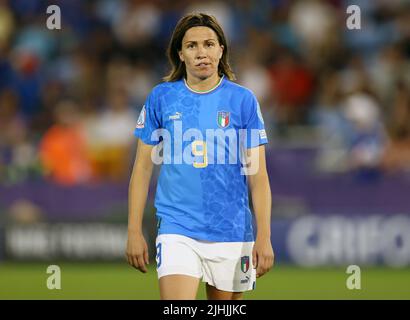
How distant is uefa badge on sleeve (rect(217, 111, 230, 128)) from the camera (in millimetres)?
5980

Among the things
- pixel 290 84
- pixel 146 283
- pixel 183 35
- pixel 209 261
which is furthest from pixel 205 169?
pixel 290 84

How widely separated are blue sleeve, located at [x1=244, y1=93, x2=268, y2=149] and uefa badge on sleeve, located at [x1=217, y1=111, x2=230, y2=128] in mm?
120

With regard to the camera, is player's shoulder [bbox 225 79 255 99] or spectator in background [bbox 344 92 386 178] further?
spectator in background [bbox 344 92 386 178]

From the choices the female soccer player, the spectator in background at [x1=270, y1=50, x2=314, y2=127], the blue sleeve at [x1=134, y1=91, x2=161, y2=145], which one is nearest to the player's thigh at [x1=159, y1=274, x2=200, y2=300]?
the female soccer player

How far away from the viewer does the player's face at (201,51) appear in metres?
5.99

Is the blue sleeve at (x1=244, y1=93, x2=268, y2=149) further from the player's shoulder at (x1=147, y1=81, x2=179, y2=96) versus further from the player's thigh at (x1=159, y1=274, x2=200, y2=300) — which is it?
the player's thigh at (x1=159, y1=274, x2=200, y2=300)

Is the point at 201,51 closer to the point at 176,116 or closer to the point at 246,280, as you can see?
the point at 176,116

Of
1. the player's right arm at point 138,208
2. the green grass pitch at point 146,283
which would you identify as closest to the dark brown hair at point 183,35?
the player's right arm at point 138,208

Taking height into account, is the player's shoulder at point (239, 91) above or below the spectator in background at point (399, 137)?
above

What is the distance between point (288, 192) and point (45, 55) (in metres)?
4.91

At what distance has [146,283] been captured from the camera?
1116 cm

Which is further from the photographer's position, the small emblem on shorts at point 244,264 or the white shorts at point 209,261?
the small emblem on shorts at point 244,264

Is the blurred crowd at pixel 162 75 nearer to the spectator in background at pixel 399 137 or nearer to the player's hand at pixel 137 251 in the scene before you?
the spectator in background at pixel 399 137

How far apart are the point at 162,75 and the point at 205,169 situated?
9.30 m
